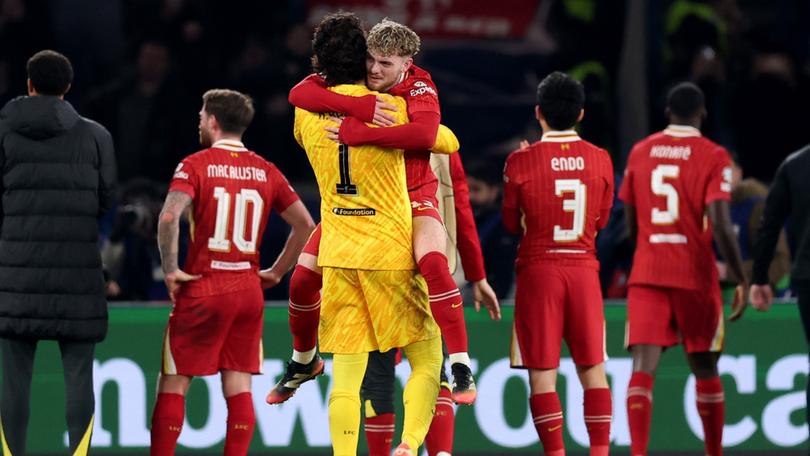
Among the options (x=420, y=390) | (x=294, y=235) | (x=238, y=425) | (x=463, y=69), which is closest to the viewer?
(x=420, y=390)

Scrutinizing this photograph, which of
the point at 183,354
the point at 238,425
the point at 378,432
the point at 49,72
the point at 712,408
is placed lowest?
the point at 712,408

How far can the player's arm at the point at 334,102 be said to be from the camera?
730 centimetres

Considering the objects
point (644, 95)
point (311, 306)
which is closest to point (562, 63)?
point (644, 95)

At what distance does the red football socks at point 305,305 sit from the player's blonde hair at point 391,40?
1.08 metres

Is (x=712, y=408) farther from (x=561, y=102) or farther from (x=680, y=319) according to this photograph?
(x=561, y=102)

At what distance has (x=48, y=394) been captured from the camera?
992cm

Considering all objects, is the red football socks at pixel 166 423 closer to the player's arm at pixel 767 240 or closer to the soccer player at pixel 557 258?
the soccer player at pixel 557 258

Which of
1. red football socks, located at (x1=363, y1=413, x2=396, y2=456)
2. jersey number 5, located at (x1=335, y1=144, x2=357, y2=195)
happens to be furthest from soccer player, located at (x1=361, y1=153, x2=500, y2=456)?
jersey number 5, located at (x1=335, y1=144, x2=357, y2=195)

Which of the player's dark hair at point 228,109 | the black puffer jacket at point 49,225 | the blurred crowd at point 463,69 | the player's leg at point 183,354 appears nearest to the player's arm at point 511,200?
the player's dark hair at point 228,109

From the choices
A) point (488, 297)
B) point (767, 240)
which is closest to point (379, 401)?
point (488, 297)

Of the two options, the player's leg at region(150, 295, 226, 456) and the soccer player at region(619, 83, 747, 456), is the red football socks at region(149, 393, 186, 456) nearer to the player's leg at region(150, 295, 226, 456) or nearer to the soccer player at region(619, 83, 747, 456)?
the player's leg at region(150, 295, 226, 456)

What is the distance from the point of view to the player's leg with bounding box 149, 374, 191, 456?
28.5ft

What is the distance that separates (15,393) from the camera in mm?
8461

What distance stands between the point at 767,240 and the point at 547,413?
141 centimetres
